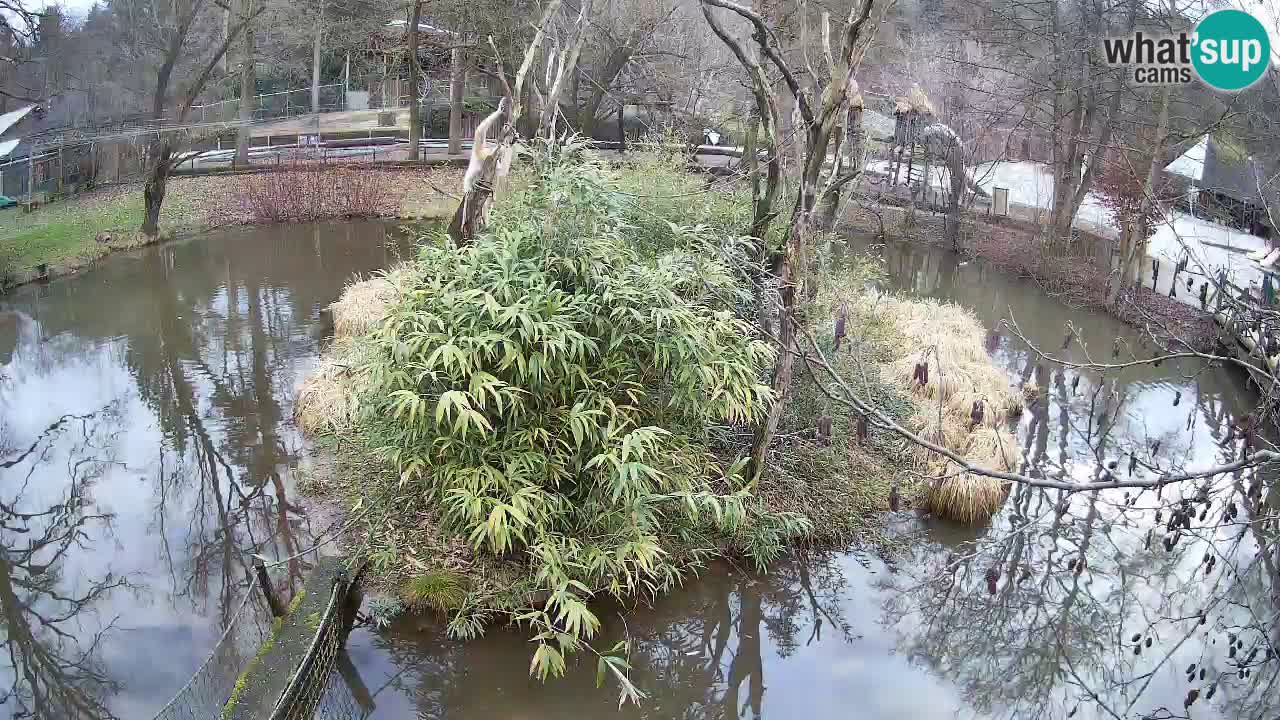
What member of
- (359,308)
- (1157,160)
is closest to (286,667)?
(359,308)

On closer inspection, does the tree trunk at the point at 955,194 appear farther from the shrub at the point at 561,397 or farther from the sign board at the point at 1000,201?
the shrub at the point at 561,397

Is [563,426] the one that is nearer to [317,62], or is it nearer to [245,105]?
[245,105]

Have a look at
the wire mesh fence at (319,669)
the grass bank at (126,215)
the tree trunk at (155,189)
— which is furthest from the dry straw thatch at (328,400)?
the tree trunk at (155,189)

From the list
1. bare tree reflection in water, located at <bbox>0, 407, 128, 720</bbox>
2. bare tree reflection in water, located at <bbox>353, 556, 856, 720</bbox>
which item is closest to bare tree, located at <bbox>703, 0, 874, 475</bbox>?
bare tree reflection in water, located at <bbox>353, 556, 856, 720</bbox>

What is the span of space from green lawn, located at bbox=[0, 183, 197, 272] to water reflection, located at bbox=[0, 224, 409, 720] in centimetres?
80

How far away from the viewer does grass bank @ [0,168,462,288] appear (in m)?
12.5

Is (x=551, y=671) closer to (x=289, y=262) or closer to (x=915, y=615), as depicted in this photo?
(x=915, y=615)

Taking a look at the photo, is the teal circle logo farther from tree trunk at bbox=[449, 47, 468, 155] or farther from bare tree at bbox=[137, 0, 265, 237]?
tree trunk at bbox=[449, 47, 468, 155]

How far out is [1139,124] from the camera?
12.7 m

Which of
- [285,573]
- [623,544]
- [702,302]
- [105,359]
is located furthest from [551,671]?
[105,359]

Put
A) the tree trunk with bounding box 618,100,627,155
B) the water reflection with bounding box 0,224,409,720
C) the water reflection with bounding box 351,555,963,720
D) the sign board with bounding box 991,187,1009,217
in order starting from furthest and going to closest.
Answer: the tree trunk with bounding box 618,100,627,155, the sign board with bounding box 991,187,1009,217, the water reflection with bounding box 0,224,409,720, the water reflection with bounding box 351,555,963,720

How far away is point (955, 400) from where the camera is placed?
8195 mm

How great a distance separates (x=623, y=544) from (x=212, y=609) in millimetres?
2562

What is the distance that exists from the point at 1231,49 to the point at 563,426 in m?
6.49
